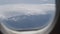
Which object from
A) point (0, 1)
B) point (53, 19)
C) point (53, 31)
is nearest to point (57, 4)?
point (53, 19)

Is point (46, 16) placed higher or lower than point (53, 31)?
higher

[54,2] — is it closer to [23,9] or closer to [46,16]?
[46,16]

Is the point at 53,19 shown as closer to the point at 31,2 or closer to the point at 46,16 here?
the point at 46,16

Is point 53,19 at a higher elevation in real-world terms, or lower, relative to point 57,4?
A: lower

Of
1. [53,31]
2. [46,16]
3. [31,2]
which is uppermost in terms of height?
[31,2]

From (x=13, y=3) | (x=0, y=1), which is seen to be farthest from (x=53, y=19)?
(x=0, y=1)
